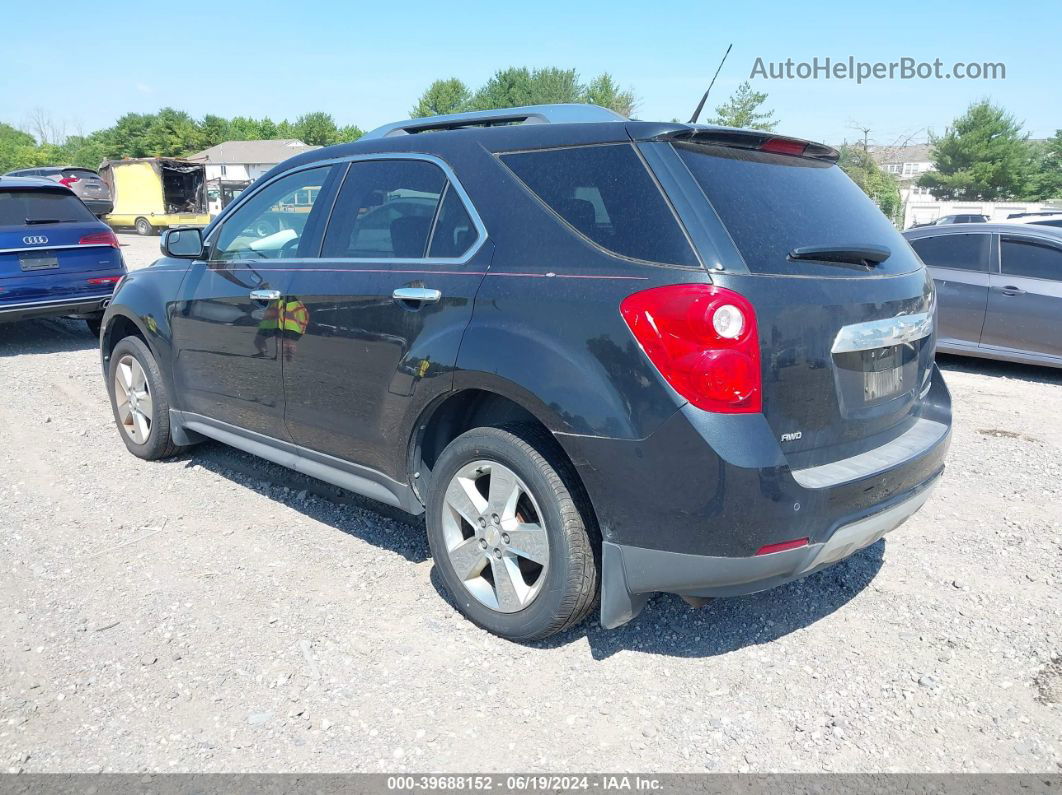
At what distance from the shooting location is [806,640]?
10.7ft

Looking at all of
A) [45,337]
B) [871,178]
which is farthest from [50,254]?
[871,178]

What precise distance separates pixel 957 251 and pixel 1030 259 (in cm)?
69

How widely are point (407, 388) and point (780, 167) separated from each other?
65.0 inches

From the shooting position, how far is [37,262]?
861 centimetres

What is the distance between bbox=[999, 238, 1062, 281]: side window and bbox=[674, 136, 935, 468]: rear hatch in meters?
5.73

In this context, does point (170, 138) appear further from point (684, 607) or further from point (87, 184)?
point (684, 607)

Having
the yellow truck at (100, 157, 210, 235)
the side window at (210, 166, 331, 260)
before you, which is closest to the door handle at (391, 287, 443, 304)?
the side window at (210, 166, 331, 260)

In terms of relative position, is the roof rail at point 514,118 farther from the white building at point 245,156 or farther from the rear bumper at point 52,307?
the white building at point 245,156

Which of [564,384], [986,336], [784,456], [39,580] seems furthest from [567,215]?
[986,336]

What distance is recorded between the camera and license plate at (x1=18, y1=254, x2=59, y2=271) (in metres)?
8.51

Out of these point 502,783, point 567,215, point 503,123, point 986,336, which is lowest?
point 502,783

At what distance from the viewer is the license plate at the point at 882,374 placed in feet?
9.40

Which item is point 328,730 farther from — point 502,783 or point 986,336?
point 986,336

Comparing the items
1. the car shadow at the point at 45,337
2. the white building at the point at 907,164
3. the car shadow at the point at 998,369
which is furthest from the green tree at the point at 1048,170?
the car shadow at the point at 45,337
